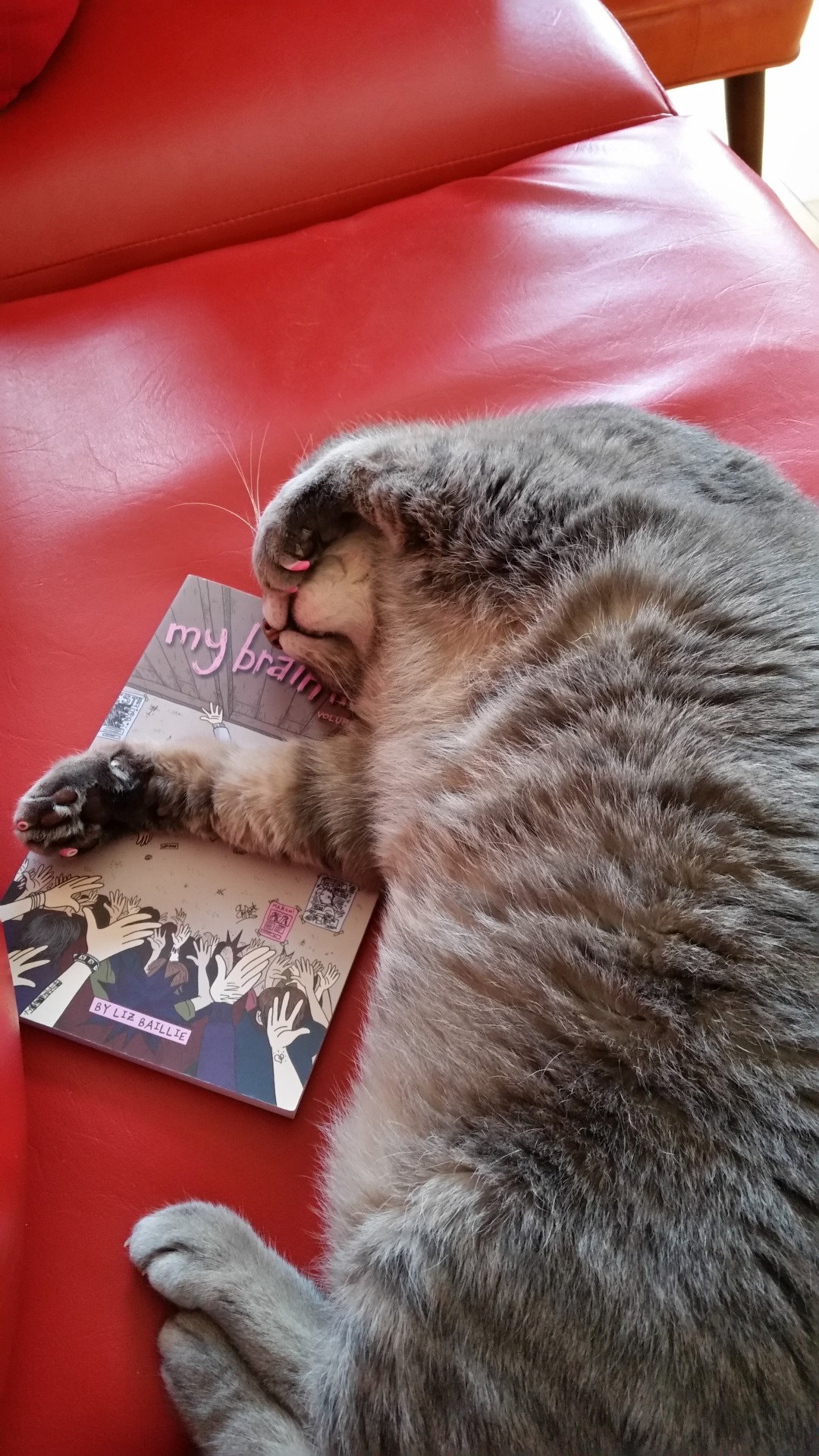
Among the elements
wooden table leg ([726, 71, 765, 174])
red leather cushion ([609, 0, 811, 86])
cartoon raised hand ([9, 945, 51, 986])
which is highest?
wooden table leg ([726, 71, 765, 174])

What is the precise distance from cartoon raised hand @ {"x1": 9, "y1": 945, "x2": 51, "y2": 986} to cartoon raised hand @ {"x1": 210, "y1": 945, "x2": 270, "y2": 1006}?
0.17 metres

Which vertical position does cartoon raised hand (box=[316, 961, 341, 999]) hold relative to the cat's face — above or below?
below

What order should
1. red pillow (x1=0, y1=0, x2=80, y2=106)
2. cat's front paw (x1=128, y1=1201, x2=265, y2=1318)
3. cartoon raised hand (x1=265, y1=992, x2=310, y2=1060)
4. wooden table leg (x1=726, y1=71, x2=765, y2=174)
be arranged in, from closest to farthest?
1. cat's front paw (x1=128, y1=1201, x2=265, y2=1318)
2. cartoon raised hand (x1=265, y1=992, x2=310, y2=1060)
3. red pillow (x1=0, y1=0, x2=80, y2=106)
4. wooden table leg (x1=726, y1=71, x2=765, y2=174)

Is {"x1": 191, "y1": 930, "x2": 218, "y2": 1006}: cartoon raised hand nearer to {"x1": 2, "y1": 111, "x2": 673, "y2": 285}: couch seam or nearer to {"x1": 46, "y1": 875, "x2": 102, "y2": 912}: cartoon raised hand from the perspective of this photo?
{"x1": 46, "y1": 875, "x2": 102, "y2": 912}: cartoon raised hand

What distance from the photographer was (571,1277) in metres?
0.67

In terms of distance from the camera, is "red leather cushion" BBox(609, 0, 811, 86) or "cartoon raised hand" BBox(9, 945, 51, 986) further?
"red leather cushion" BBox(609, 0, 811, 86)

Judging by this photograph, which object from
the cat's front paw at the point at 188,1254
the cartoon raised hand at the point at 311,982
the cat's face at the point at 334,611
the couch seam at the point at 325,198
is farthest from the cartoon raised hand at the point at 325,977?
the couch seam at the point at 325,198

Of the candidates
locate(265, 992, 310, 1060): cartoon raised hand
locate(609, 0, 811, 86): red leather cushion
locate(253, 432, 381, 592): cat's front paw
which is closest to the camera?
locate(265, 992, 310, 1060): cartoon raised hand

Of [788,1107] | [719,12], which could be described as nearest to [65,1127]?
[788,1107]

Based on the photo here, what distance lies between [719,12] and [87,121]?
140 centimetres

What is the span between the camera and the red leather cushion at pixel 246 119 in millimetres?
1275

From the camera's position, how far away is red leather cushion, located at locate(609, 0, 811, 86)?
74.3 inches

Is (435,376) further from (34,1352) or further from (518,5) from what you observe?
(34,1352)

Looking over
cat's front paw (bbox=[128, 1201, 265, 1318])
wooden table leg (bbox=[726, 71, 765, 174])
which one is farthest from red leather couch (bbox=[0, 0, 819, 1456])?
wooden table leg (bbox=[726, 71, 765, 174])
